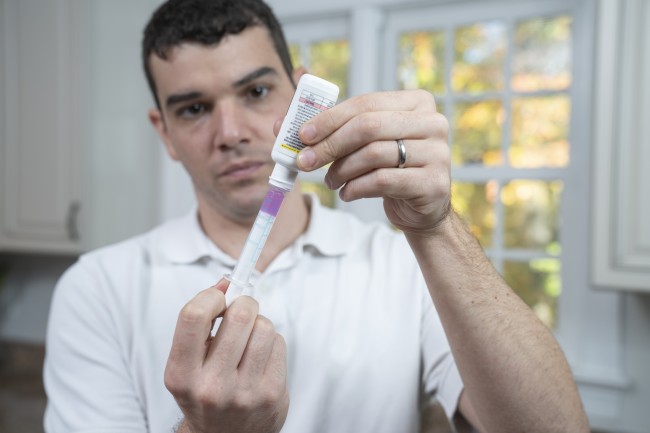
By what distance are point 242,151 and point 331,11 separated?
5.04 ft

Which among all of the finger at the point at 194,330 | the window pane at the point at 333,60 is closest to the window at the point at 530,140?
the window pane at the point at 333,60

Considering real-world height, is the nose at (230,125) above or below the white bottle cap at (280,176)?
above

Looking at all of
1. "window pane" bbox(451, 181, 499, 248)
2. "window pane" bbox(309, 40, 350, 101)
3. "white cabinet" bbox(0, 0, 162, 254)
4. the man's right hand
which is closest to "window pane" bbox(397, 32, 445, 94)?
"window pane" bbox(309, 40, 350, 101)

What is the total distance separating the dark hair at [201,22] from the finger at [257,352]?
577 mm

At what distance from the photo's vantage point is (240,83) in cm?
105

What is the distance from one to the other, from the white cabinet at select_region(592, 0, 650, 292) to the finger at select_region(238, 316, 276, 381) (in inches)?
48.6

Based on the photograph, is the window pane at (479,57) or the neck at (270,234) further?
the window pane at (479,57)

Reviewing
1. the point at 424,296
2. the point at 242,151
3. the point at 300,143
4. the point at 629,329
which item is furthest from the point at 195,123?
the point at 629,329

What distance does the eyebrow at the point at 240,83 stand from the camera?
1052 millimetres

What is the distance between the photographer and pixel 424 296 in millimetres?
1110

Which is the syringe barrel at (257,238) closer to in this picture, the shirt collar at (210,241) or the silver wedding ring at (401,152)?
the silver wedding ring at (401,152)

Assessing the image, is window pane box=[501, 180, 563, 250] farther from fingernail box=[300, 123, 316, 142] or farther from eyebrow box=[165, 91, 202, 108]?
fingernail box=[300, 123, 316, 142]

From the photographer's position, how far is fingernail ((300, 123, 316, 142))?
0.70 m

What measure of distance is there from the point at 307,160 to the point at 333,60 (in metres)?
1.93
